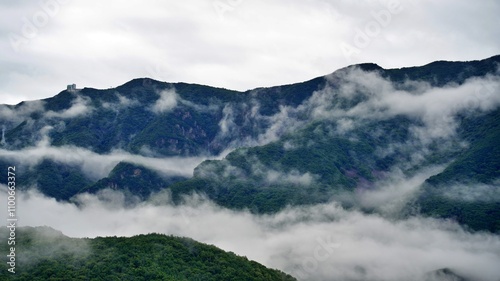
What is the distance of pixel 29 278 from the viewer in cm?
11706

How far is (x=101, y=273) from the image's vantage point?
402ft

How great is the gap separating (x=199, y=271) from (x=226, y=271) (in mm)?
5918

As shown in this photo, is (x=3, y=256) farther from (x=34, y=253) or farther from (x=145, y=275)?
(x=145, y=275)

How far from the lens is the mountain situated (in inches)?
4759

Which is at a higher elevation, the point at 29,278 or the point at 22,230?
the point at 22,230

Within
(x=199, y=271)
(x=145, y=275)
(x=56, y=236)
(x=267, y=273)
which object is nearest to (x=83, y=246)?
(x=56, y=236)

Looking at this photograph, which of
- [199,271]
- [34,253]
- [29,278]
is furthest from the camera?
[199,271]

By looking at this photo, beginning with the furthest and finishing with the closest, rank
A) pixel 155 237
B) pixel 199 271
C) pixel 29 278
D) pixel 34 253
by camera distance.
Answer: pixel 155 237 → pixel 199 271 → pixel 34 253 → pixel 29 278

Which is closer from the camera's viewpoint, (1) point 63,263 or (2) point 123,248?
(1) point 63,263

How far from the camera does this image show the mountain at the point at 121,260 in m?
121

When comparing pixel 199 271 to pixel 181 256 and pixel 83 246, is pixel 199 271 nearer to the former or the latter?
pixel 181 256

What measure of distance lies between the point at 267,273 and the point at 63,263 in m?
43.2

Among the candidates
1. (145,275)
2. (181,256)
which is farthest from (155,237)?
(145,275)

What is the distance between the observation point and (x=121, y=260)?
424 feet
